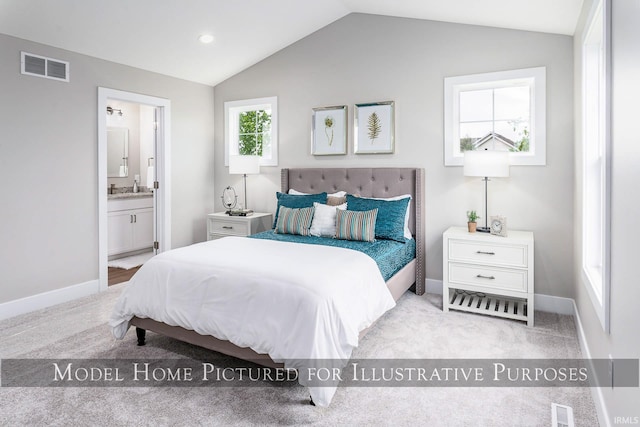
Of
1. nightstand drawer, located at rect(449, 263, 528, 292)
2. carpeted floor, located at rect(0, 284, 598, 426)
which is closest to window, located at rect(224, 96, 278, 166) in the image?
nightstand drawer, located at rect(449, 263, 528, 292)

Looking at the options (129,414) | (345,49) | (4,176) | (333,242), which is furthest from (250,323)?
(345,49)

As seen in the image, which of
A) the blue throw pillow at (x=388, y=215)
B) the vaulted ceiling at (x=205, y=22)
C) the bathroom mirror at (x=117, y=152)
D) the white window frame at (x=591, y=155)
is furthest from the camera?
the bathroom mirror at (x=117, y=152)

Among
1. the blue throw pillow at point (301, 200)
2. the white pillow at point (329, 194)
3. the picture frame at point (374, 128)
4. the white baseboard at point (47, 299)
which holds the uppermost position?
the picture frame at point (374, 128)

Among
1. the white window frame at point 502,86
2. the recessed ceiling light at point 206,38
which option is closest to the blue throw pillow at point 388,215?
the white window frame at point 502,86

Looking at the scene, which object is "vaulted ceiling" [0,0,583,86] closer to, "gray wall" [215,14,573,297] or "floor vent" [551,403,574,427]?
"gray wall" [215,14,573,297]

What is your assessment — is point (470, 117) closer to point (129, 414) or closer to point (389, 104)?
point (389, 104)

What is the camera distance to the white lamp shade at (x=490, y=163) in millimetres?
3299

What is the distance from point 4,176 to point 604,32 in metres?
4.26

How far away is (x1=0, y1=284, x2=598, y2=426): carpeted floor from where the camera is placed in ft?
6.36

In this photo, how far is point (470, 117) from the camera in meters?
3.82

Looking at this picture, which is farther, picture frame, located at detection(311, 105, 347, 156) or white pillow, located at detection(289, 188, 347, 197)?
picture frame, located at detection(311, 105, 347, 156)

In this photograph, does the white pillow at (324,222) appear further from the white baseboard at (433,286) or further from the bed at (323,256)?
the white baseboard at (433,286)

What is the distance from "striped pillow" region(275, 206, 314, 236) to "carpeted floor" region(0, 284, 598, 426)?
4.09ft

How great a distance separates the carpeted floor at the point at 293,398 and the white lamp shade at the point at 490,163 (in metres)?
1.33
